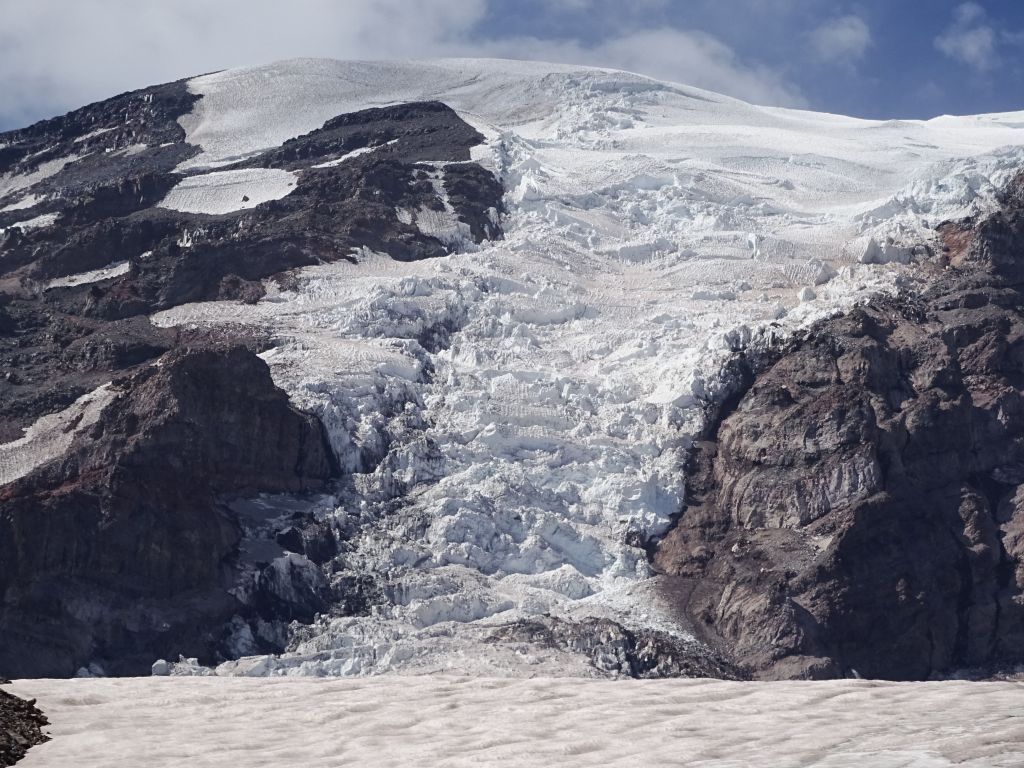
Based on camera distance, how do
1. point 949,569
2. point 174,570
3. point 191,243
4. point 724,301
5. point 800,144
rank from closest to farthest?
point 174,570 → point 949,569 → point 724,301 → point 191,243 → point 800,144

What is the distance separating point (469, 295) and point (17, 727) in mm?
65680

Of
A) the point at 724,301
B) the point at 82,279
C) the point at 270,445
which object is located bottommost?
the point at 270,445

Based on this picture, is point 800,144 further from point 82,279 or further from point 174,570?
point 174,570

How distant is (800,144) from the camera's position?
392ft

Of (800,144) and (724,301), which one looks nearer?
(724,301)

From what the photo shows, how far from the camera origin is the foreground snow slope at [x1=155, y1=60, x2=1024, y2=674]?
67750 millimetres

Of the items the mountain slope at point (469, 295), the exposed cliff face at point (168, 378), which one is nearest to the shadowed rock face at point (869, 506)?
the mountain slope at point (469, 295)

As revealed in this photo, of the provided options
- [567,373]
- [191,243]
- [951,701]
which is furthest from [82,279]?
[951,701]

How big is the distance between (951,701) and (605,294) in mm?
68741

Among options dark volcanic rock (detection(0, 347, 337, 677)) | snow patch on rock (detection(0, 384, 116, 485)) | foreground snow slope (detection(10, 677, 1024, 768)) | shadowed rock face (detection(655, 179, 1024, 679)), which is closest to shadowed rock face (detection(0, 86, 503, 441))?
snow patch on rock (detection(0, 384, 116, 485))

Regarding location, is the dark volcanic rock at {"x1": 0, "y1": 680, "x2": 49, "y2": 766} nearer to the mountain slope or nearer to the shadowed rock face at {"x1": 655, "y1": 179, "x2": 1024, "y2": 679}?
the mountain slope

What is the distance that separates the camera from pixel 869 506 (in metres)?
70.8

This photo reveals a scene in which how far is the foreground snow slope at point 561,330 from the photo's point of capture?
2667 inches

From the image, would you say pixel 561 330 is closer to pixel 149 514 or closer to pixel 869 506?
pixel 869 506
